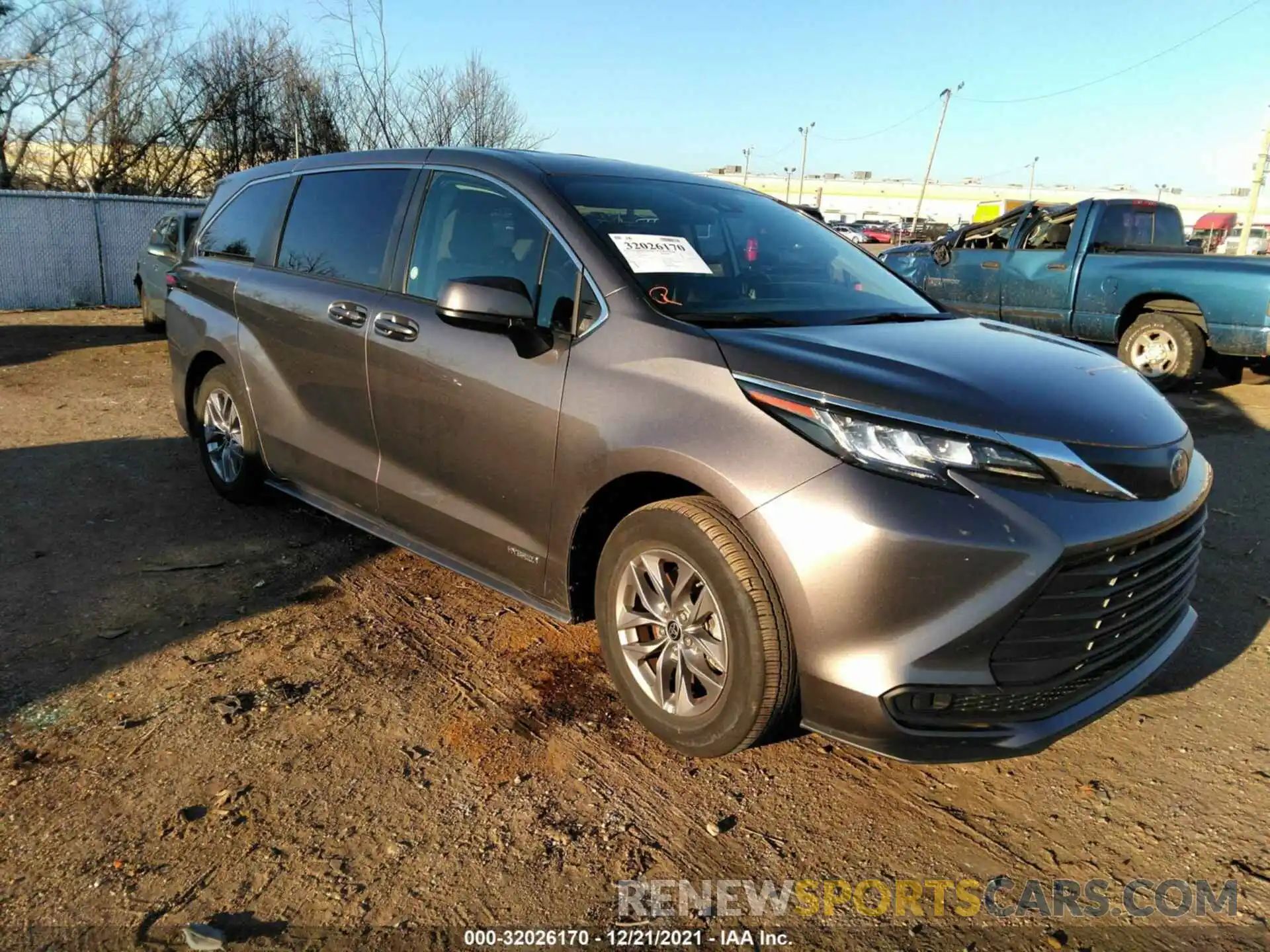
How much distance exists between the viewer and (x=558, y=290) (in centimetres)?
312

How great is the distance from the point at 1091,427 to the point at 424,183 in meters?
2.67

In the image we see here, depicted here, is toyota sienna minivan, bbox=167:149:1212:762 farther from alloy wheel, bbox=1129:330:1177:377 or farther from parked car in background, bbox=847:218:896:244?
parked car in background, bbox=847:218:896:244

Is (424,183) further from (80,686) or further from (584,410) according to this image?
(80,686)

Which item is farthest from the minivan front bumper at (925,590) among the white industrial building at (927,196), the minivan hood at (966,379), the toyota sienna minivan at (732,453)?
the white industrial building at (927,196)

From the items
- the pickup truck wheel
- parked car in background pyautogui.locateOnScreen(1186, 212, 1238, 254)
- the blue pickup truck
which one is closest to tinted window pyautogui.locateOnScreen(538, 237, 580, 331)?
the blue pickup truck

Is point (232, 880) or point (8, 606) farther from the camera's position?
point (8, 606)

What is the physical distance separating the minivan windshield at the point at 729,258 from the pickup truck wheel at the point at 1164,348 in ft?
20.4

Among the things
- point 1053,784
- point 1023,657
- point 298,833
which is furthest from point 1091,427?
point 298,833

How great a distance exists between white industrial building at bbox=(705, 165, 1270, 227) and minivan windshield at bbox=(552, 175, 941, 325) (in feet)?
229

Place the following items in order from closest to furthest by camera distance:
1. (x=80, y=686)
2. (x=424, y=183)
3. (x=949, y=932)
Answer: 1. (x=949, y=932)
2. (x=80, y=686)
3. (x=424, y=183)

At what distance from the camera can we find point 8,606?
3.75 metres

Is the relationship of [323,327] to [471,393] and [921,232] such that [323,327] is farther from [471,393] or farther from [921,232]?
[921,232]

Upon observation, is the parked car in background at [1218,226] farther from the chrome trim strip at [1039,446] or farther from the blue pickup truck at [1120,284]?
the chrome trim strip at [1039,446]

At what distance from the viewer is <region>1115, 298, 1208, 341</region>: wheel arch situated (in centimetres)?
864
